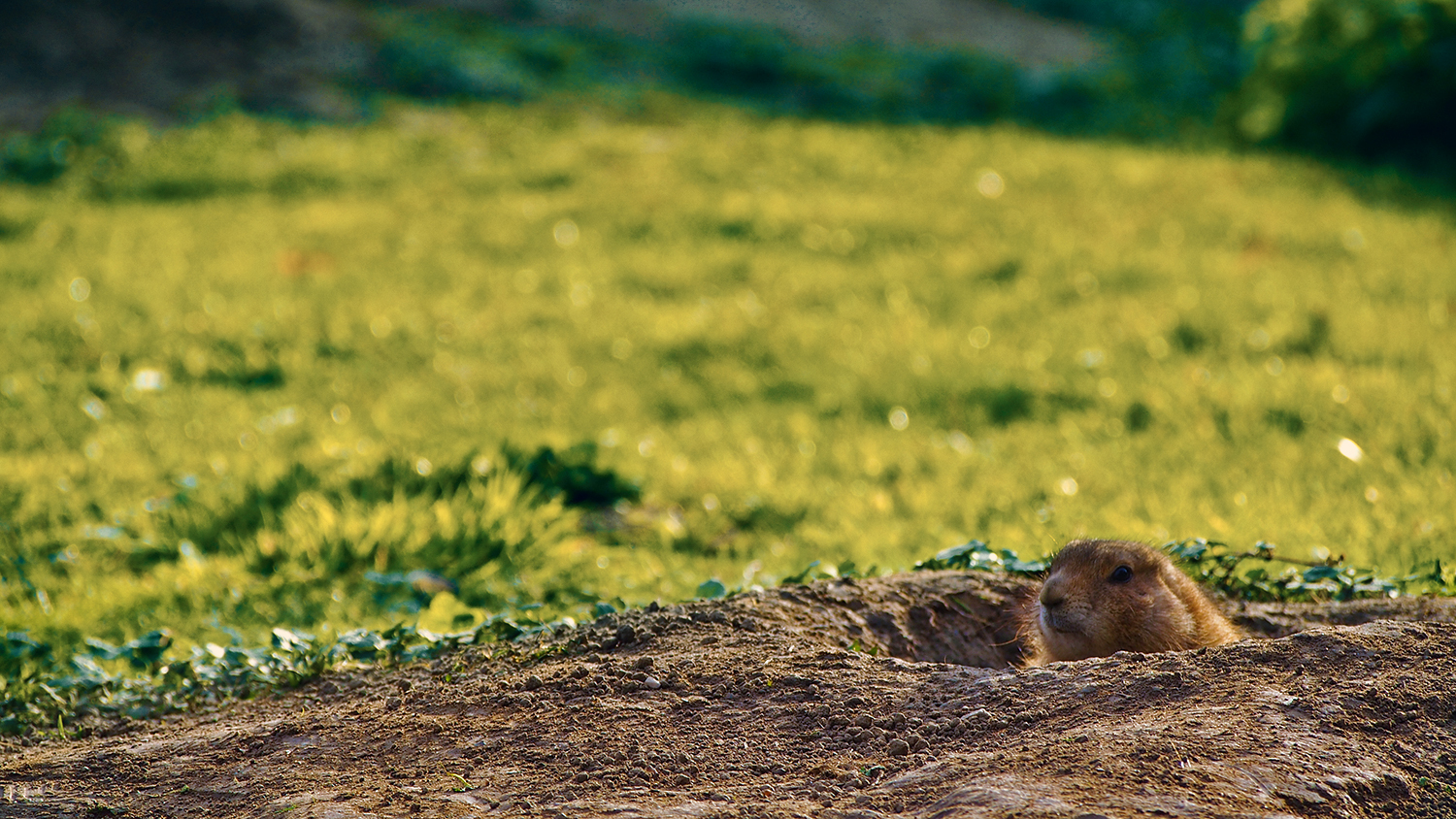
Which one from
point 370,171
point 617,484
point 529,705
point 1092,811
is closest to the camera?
point 1092,811

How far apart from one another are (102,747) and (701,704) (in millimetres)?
1493

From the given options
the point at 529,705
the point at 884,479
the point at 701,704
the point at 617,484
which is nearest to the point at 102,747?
the point at 529,705

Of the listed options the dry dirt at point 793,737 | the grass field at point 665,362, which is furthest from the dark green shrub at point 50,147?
the dry dirt at point 793,737

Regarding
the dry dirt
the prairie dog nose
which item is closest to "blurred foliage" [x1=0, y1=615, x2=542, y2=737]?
the dry dirt

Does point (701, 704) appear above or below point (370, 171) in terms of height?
below

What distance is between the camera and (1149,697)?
2744mm

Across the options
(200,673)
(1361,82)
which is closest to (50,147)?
(200,673)

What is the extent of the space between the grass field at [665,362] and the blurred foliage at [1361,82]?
31.2 inches

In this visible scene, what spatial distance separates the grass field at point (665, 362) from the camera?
16.2ft

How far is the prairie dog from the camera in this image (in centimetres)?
334

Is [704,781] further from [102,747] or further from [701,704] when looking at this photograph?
[102,747]

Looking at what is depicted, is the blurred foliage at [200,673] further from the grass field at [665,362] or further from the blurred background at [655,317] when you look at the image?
the grass field at [665,362]

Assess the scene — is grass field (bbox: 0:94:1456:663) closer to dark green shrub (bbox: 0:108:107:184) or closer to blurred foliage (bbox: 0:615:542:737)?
blurred foliage (bbox: 0:615:542:737)

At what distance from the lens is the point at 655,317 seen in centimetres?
779
